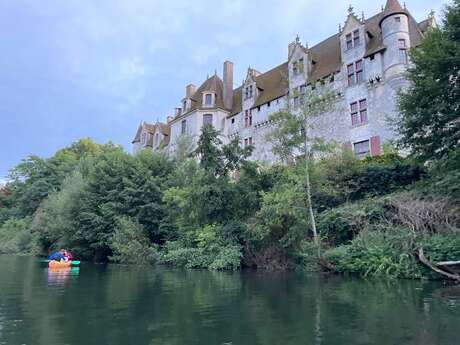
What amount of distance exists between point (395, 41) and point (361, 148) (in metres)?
8.41

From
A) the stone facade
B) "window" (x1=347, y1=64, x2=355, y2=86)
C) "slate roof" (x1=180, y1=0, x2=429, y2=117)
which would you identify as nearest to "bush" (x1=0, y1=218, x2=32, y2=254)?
the stone facade

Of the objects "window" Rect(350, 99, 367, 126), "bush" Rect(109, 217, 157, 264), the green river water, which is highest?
"window" Rect(350, 99, 367, 126)

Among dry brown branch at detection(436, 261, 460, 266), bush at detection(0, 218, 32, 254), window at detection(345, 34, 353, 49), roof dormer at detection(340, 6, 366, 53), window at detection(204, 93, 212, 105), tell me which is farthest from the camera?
bush at detection(0, 218, 32, 254)

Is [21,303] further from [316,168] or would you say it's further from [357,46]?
[357,46]

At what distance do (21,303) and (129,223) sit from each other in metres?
16.2

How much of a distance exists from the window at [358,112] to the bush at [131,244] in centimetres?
1901

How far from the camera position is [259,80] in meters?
40.6

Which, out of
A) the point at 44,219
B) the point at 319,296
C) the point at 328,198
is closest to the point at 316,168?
the point at 328,198

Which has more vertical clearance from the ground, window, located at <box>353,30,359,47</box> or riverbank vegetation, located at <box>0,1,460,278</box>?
window, located at <box>353,30,359,47</box>

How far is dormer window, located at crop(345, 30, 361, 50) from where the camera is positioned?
99.1 feet

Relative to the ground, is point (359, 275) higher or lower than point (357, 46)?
lower

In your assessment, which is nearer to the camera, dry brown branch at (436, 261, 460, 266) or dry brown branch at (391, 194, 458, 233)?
dry brown branch at (436, 261, 460, 266)

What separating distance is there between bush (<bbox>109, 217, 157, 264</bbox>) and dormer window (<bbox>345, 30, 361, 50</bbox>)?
22836 mm

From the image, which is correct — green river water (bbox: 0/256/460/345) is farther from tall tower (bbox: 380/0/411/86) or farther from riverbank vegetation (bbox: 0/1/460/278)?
tall tower (bbox: 380/0/411/86)
